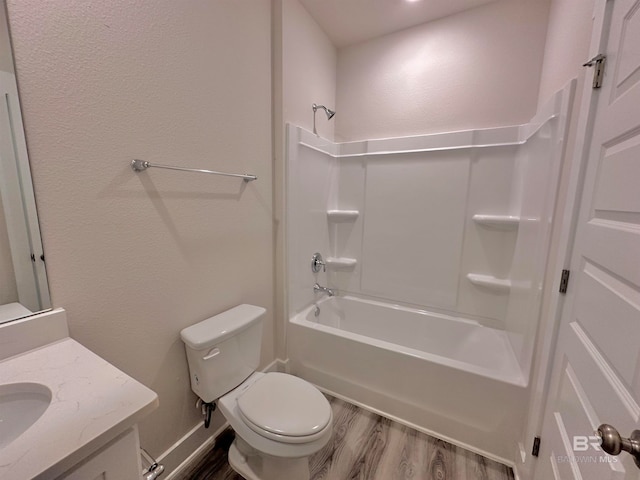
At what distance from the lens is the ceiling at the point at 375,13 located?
1.77 m

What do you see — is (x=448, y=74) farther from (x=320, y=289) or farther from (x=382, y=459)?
(x=382, y=459)

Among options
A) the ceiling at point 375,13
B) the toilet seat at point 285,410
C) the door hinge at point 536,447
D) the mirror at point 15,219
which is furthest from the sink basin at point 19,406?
the ceiling at point 375,13

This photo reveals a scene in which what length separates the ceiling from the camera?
5.80 feet

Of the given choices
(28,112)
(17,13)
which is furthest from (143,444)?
(17,13)

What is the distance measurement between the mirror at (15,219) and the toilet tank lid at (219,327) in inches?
20.4

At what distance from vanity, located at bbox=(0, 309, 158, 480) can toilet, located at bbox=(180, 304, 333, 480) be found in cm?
50

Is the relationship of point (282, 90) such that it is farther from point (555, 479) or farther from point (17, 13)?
point (555, 479)

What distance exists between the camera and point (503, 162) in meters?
1.80

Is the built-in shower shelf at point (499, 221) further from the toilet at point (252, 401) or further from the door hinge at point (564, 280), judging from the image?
the toilet at point (252, 401)

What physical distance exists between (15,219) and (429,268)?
223 cm

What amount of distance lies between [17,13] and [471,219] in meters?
2.33

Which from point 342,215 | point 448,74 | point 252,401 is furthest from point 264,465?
point 448,74

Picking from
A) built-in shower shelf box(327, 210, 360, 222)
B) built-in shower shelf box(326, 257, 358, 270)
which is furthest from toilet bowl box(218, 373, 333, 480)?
built-in shower shelf box(327, 210, 360, 222)

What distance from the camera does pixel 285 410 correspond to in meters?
1.15
